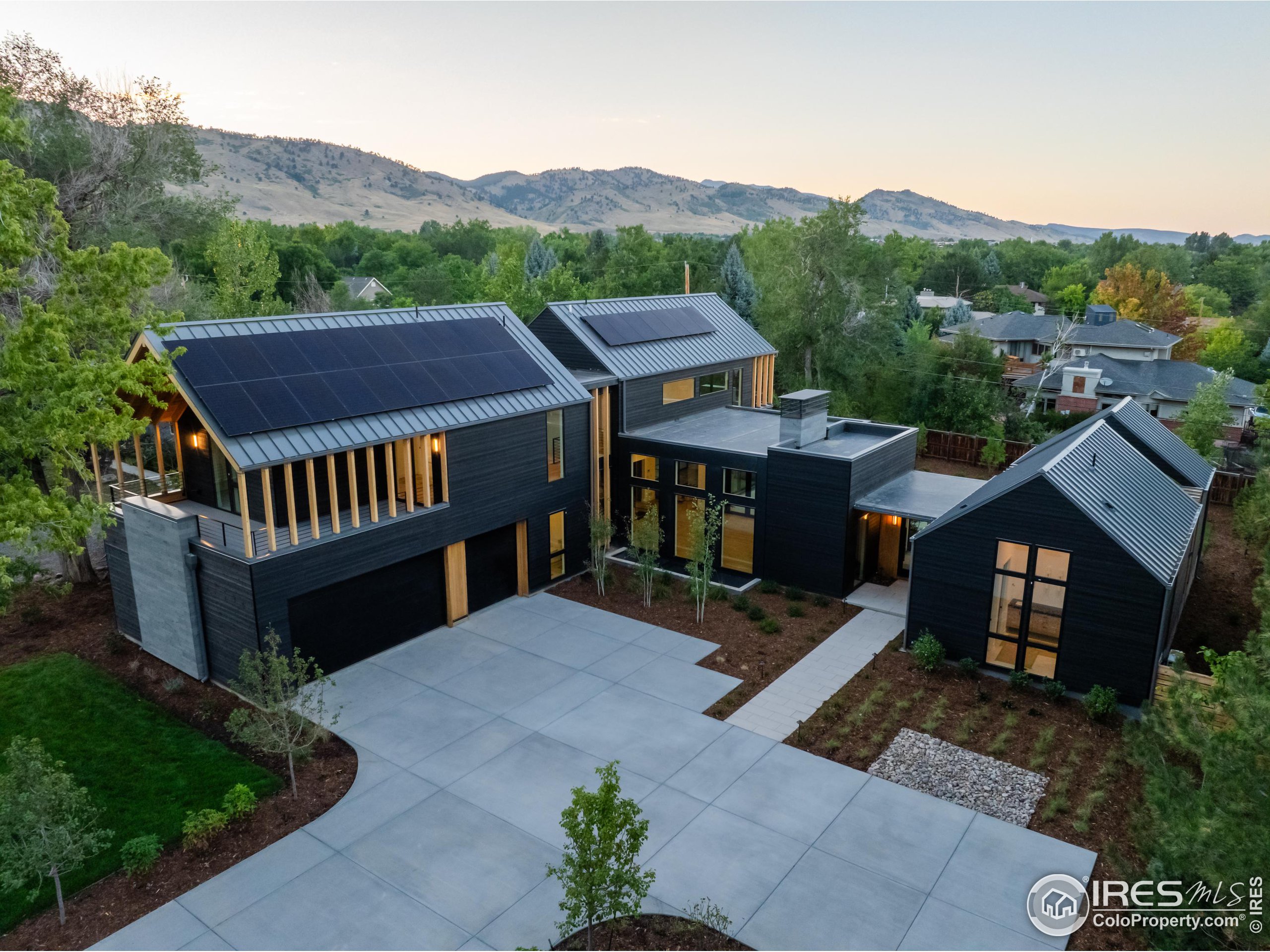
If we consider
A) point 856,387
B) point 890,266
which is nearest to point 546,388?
point 856,387

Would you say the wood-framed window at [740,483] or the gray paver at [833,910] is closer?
the gray paver at [833,910]

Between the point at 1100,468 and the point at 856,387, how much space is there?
80.6 ft

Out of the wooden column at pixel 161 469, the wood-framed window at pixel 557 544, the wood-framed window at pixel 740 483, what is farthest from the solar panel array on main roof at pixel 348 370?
the wood-framed window at pixel 740 483

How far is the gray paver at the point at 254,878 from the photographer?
10.1 metres

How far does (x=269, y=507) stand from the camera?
14352 millimetres

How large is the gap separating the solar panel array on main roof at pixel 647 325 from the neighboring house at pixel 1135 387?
24579 millimetres

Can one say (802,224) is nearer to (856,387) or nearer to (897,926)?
(856,387)

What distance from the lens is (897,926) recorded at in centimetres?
979

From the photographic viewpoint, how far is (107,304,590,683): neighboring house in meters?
14.6

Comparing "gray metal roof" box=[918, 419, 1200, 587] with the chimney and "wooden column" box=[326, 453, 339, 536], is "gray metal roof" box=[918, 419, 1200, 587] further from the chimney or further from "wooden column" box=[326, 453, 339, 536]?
"wooden column" box=[326, 453, 339, 536]

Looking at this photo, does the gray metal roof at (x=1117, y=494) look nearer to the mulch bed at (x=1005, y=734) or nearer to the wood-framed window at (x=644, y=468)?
the mulch bed at (x=1005, y=734)

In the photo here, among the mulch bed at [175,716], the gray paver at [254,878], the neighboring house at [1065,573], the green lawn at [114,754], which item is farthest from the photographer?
the neighboring house at [1065,573]

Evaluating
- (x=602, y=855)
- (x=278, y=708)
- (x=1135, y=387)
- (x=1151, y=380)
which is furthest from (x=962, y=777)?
(x=1151, y=380)

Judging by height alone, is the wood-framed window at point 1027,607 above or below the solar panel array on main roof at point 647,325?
below
